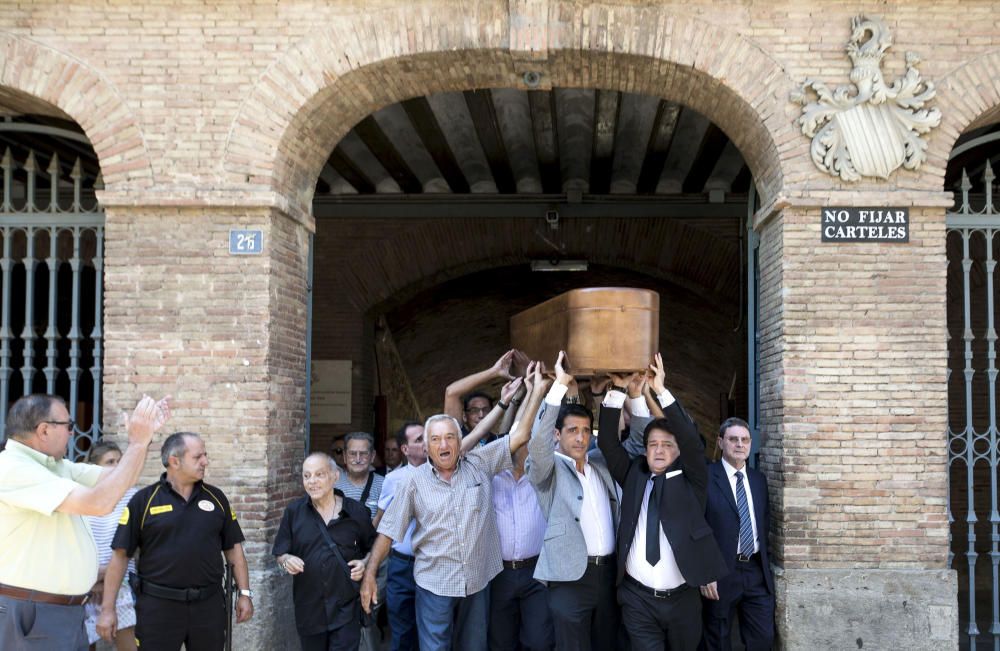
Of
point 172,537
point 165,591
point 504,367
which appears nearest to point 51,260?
point 172,537

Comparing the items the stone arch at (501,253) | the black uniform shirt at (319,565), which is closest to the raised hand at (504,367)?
the black uniform shirt at (319,565)

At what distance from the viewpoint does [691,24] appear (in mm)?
6688

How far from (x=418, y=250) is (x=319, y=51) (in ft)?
18.9

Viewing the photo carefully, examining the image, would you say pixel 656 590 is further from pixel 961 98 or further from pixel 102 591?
pixel 961 98

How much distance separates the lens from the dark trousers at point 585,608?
5.02 m

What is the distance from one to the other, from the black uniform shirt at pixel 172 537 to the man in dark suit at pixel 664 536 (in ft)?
6.76

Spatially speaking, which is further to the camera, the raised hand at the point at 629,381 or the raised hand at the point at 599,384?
the raised hand at the point at 599,384

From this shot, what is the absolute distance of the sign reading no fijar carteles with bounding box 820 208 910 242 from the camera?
6.56 m

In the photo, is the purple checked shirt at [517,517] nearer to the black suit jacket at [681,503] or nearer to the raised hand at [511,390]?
the raised hand at [511,390]

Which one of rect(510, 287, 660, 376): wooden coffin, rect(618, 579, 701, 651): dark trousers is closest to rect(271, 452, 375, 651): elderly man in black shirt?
rect(618, 579, 701, 651): dark trousers

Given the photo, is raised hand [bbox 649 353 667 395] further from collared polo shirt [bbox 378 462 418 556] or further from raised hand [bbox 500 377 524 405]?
collared polo shirt [bbox 378 462 418 556]

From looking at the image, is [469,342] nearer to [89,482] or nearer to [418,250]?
[418,250]

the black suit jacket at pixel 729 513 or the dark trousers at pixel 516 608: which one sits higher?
the black suit jacket at pixel 729 513

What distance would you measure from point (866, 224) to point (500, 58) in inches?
106
